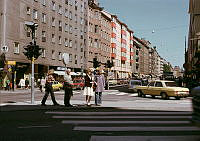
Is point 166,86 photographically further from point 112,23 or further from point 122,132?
point 112,23

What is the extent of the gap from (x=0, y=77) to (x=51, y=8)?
16.8 metres

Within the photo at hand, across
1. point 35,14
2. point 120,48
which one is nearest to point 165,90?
Answer: point 35,14

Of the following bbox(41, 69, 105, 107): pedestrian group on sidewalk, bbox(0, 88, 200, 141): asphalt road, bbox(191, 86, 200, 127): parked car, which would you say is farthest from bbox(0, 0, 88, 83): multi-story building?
bbox(191, 86, 200, 127): parked car

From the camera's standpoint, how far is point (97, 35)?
7006 cm

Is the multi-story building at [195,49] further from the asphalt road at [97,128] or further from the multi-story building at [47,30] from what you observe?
the asphalt road at [97,128]

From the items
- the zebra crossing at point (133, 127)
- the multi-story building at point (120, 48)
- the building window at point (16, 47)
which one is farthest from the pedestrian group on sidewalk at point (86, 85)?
the multi-story building at point (120, 48)

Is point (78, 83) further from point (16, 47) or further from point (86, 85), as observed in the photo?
point (86, 85)

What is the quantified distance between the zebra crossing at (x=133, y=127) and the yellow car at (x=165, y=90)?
390 inches

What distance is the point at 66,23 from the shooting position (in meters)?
55.8

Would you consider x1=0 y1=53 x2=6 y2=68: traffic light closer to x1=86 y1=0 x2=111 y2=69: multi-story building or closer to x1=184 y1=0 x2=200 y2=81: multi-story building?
x1=184 y1=0 x2=200 y2=81: multi-story building

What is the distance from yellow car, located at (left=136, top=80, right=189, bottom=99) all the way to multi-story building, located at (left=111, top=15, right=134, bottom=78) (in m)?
59.3

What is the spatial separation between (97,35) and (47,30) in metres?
22.7

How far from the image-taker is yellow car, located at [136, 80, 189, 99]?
20.4 m

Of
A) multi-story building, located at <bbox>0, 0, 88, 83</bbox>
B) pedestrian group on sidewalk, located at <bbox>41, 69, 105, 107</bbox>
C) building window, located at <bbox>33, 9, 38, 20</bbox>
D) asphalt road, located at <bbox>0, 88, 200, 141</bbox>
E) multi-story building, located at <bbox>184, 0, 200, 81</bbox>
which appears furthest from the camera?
building window, located at <bbox>33, 9, 38, 20</bbox>
